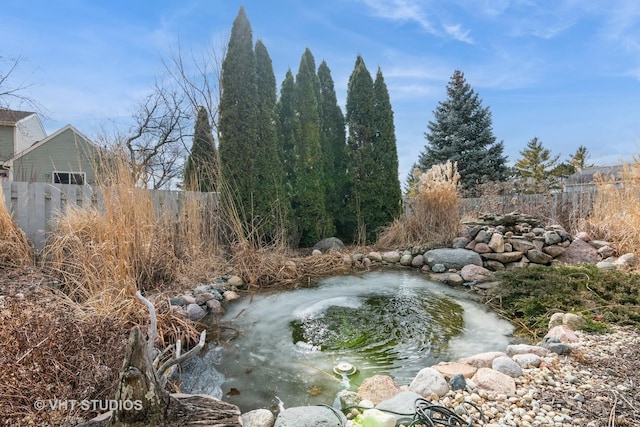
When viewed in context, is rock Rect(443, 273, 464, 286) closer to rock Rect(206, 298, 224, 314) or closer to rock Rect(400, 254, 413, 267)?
rock Rect(400, 254, 413, 267)

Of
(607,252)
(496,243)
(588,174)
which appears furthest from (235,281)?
(588,174)

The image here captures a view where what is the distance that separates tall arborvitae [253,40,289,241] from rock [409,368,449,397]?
4010 millimetres

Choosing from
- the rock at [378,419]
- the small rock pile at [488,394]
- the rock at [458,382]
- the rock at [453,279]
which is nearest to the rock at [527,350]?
the small rock pile at [488,394]

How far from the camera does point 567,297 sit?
9.63ft

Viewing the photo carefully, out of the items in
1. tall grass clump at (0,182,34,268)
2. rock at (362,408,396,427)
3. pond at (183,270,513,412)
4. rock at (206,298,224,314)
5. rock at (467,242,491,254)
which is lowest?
pond at (183,270,513,412)

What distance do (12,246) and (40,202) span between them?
1034mm

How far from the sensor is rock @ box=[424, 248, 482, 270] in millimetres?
4785

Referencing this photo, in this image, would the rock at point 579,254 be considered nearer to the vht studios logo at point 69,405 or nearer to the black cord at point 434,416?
the black cord at point 434,416

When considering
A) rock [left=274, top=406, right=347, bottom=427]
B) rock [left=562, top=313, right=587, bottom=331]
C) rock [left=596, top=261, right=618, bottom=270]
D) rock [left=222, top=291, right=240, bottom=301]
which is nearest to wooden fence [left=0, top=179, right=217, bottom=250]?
rock [left=222, top=291, right=240, bottom=301]

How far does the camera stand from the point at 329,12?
4.17m

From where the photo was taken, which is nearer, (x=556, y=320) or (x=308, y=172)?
(x=556, y=320)

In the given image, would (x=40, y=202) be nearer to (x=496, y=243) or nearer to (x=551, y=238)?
(x=496, y=243)

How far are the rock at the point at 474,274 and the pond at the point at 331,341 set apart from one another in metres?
0.44

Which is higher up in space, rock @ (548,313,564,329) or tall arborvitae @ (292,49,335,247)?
tall arborvitae @ (292,49,335,247)
